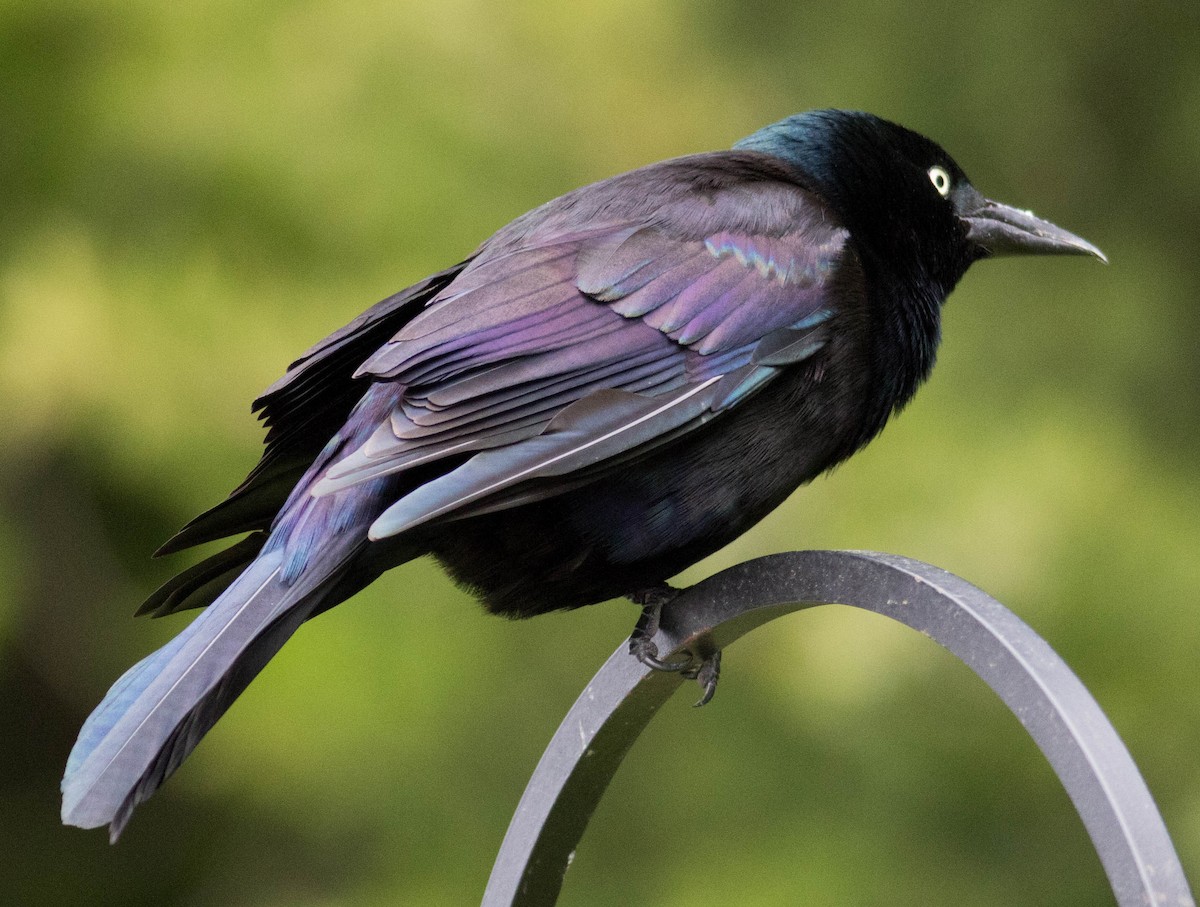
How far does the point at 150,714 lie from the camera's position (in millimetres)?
1966

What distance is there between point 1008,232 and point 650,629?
3.99ft

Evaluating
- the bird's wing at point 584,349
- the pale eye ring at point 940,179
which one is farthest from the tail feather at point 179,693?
the pale eye ring at point 940,179

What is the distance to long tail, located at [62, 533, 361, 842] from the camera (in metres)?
1.87

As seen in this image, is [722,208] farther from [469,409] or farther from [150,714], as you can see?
[150,714]

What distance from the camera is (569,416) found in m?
2.25

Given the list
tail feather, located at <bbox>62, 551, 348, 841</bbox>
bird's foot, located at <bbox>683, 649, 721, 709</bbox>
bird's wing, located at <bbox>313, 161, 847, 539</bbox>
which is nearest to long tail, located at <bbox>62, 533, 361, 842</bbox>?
tail feather, located at <bbox>62, 551, 348, 841</bbox>

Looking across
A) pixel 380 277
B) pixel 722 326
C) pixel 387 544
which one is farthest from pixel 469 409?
pixel 380 277

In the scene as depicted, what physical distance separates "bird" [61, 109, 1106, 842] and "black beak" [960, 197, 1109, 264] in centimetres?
16

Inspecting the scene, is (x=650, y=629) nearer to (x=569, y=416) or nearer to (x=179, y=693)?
(x=569, y=416)

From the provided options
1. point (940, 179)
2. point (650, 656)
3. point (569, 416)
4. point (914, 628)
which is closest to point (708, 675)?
point (650, 656)

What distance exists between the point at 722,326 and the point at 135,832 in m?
2.76

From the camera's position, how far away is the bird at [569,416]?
2.16 metres

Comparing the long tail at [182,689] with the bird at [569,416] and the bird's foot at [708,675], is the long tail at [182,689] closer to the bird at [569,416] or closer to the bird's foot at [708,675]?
the bird at [569,416]

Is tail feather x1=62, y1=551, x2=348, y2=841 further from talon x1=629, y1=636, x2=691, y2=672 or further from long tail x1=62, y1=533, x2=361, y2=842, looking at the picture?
talon x1=629, y1=636, x2=691, y2=672
